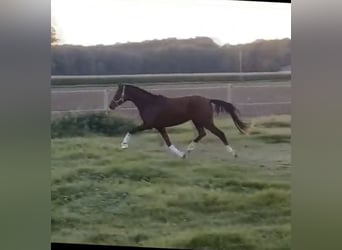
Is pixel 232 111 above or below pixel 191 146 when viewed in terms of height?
above

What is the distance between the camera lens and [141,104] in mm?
1614

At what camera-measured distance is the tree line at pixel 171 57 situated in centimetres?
151

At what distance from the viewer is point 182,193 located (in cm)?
155

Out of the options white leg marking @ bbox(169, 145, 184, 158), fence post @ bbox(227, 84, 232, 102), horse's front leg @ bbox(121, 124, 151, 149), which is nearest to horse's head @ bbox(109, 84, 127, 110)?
horse's front leg @ bbox(121, 124, 151, 149)

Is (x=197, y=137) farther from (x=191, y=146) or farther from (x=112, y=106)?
(x=112, y=106)

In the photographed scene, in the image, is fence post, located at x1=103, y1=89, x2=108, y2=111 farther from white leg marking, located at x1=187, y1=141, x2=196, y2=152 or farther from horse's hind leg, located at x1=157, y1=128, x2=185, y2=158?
white leg marking, located at x1=187, y1=141, x2=196, y2=152

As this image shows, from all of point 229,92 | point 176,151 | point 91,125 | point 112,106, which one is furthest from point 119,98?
point 229,92

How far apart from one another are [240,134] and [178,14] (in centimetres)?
46

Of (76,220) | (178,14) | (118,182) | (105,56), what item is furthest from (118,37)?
(76,220)

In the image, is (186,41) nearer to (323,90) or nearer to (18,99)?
(323,90)

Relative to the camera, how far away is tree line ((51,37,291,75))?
4.97ft

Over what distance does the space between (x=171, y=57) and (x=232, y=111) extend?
28 centimetres

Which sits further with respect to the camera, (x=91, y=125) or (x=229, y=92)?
(x=91, y=125)

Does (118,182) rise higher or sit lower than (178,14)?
lower
